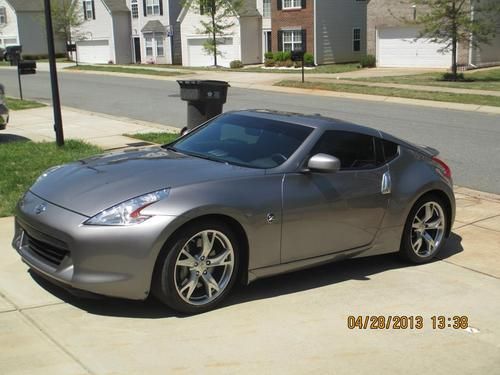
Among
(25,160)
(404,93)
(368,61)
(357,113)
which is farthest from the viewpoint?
(368,61)

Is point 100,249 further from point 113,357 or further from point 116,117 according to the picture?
point 116,117

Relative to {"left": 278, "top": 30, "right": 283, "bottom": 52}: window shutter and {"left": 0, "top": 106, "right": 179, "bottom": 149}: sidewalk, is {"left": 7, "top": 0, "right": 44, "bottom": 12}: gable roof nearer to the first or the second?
{"left": 278, "top": 30, "right": 283, "bottom": 52}: window shutter

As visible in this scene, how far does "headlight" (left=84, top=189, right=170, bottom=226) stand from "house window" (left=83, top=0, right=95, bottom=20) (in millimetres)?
53716

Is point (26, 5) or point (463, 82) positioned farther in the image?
point (26, 5)

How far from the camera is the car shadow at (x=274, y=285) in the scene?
15.9 feet

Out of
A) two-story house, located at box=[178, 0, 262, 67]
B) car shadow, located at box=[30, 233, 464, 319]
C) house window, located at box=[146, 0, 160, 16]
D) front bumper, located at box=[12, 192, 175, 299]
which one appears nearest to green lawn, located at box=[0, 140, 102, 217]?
car shadow, located at box=[30, 233, 464, 319]

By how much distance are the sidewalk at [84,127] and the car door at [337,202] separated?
23.0 ft

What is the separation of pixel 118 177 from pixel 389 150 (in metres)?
2.53

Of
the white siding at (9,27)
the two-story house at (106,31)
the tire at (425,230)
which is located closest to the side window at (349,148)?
the tire at (425,230)

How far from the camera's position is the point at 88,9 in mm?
55375

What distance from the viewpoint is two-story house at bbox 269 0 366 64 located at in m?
40.3

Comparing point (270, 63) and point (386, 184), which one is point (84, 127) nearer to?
point (386, 184)

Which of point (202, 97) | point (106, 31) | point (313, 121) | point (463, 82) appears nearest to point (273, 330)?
point (313, 121)

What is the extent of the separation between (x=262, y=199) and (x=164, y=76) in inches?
1191
